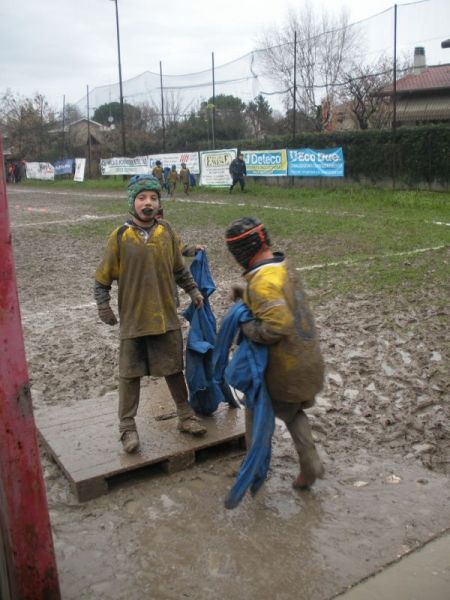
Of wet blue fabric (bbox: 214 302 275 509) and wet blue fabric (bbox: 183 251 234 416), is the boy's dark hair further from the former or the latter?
wet blue fabric (bbox: 183 251 234 416)

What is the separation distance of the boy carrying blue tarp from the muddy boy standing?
24.7 inches

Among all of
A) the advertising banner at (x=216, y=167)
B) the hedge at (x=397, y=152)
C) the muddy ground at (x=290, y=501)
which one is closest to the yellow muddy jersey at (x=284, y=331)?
the muddy ground at (x=290, y=501)

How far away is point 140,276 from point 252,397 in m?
1.04

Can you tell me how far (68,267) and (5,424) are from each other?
8561mm

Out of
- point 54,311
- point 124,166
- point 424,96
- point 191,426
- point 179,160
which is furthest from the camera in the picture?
point 124,166

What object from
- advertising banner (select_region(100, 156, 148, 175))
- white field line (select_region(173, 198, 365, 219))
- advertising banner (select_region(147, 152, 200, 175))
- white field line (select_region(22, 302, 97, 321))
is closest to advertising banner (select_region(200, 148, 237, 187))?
advertising banner (select_region(147, 152, 200, 175))

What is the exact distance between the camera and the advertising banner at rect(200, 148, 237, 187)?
2558 centimetres

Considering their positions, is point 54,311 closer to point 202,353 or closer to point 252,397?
point 202,353

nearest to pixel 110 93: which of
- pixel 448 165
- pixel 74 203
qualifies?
pixel 74 203

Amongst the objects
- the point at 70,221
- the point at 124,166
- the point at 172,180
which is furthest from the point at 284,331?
the point at 124,166

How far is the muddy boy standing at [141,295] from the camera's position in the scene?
3.91m

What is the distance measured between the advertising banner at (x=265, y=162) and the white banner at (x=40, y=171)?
18.8 metres

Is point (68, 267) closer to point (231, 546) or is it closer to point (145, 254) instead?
point (145, 254)

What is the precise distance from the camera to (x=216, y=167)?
26.2m
